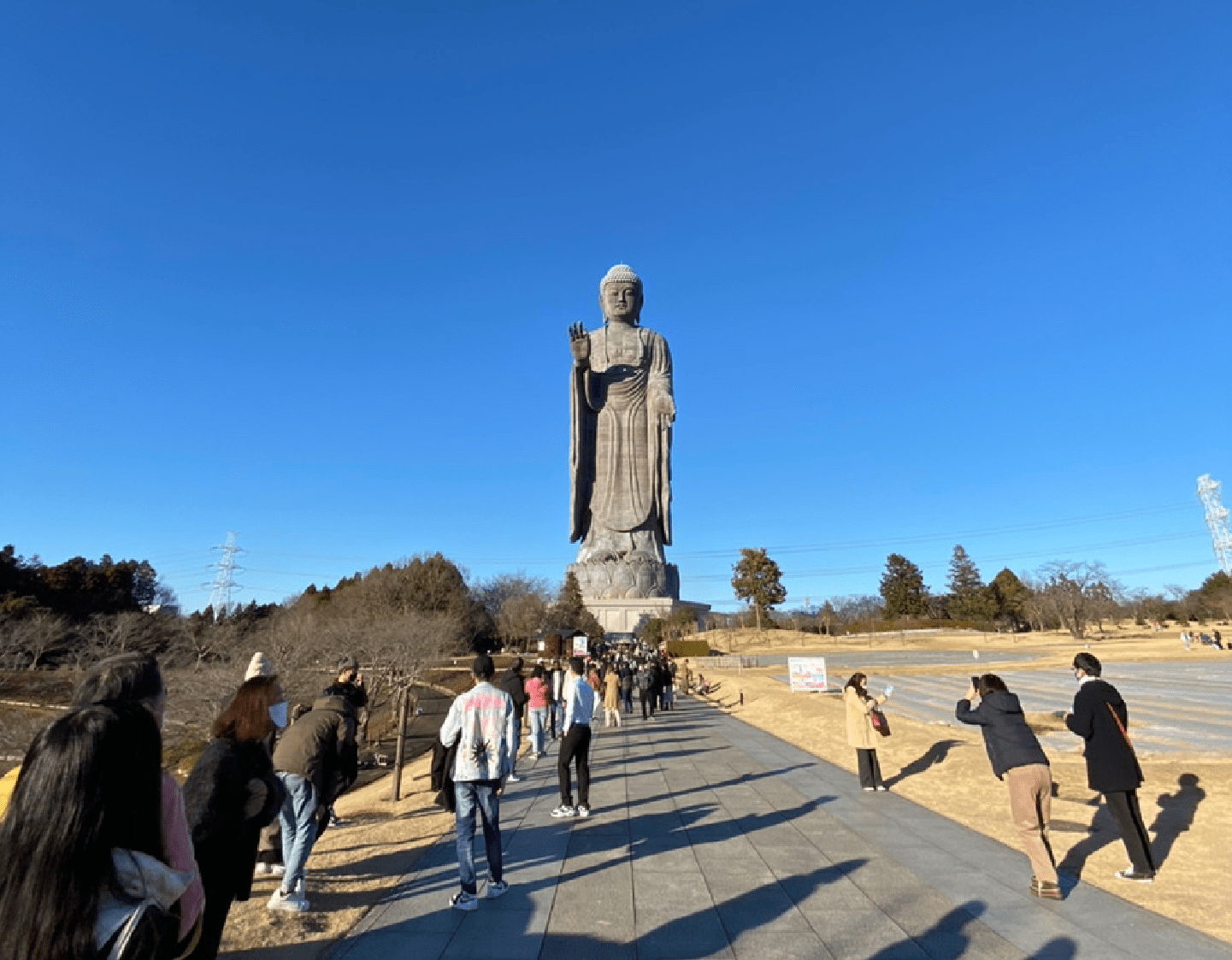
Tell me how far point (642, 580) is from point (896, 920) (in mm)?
39847

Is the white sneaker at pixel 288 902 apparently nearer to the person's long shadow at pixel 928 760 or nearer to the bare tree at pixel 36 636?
the person's long shadow at pixel 928 760

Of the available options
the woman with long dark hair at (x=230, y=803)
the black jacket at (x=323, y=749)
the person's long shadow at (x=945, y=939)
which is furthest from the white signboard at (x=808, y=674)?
the woman with long dark hair at (x=230, y=803)

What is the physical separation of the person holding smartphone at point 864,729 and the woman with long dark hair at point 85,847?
783 centimetres

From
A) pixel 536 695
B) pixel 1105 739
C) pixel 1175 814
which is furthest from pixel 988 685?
pixel 536 695

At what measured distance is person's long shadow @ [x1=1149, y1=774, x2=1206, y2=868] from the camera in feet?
19.6

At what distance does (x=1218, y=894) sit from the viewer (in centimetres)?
493

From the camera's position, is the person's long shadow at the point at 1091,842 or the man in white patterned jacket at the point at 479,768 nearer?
the man in white patterned jacket at the point at 479,768

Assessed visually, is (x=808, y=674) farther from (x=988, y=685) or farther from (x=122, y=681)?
(x=122, y=681)

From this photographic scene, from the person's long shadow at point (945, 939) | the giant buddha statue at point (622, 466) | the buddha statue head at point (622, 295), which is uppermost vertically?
the buddha statue head at point (622, 295)

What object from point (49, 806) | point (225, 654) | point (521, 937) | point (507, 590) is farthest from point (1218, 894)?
point (507, 590)

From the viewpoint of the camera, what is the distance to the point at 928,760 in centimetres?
994

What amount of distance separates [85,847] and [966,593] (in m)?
71.3

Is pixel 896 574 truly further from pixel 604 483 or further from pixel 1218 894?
pixel 1218 894

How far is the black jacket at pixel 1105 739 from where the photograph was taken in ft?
16.6
